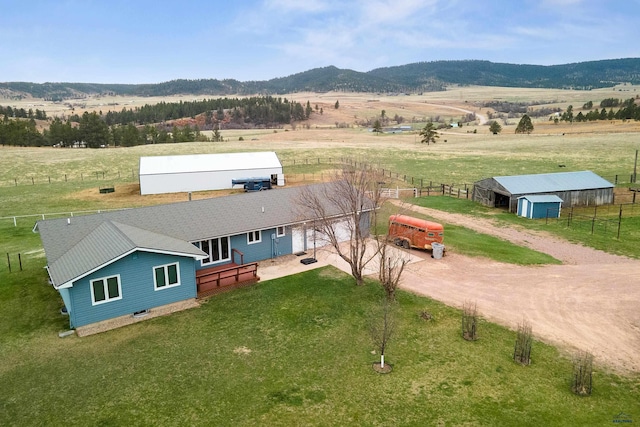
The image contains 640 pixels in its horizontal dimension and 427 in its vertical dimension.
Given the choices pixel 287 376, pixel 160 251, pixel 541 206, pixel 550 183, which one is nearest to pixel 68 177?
pixel 160 251

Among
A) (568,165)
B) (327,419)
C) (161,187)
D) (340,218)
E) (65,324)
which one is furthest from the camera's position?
(568,165)

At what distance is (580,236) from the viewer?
32.7 m

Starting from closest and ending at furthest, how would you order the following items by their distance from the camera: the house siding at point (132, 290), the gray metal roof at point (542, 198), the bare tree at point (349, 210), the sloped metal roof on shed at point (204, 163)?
the house siding at point (132, 290), the bare tree at point (349, 210), the gray metal roof at point (542, 198), the sloped metal roof on shed at point (204, 163)

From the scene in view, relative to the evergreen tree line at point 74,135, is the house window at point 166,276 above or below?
below

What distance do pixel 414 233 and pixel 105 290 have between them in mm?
18379

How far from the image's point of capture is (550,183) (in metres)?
41.5

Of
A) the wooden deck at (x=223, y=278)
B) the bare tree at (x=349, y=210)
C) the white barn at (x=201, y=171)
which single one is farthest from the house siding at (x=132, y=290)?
the white barn at (x=201, y=171)

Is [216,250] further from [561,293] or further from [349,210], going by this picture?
[561,293]

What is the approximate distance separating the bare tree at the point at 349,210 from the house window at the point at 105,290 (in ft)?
33.4

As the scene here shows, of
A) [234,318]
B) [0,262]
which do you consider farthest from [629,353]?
[0,262]

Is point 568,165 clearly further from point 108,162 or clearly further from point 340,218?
point 108,162

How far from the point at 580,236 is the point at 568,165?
1417 inches

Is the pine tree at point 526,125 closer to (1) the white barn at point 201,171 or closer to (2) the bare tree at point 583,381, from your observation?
(1) the white barn at point 201,171

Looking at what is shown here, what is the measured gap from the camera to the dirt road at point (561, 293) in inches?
714
